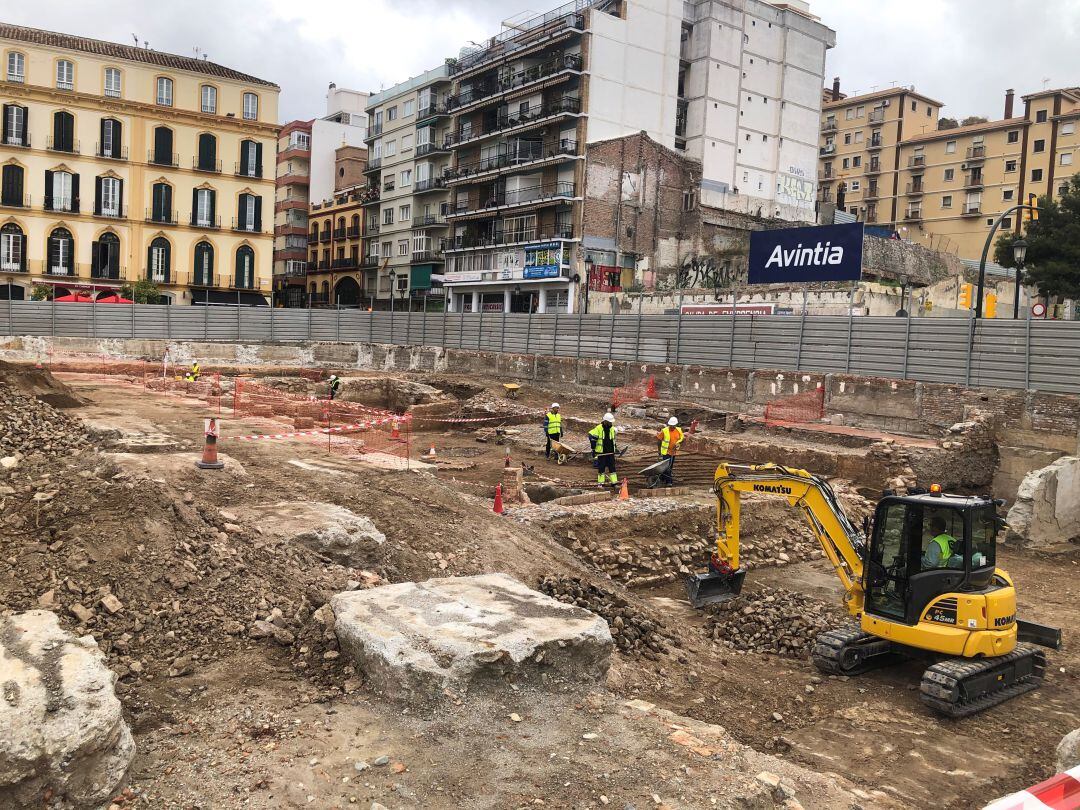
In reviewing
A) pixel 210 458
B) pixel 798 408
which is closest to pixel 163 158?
pixel 798 408

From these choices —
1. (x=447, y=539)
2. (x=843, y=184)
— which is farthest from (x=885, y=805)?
(x=843, y=184)

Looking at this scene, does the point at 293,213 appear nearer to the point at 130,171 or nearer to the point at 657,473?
the point at 130,171

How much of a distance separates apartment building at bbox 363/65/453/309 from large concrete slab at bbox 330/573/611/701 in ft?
156

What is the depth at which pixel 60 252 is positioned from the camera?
142 ft

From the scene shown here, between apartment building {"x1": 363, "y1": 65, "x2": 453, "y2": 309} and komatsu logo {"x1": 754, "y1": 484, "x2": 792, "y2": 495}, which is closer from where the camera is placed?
komatsu logo {"x1": 754, "y1": 484, "x2": 792, "y2": 495}

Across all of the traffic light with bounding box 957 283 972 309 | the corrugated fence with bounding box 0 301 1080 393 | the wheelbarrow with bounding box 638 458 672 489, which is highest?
the traffic light with bounding box 957 283 972 309

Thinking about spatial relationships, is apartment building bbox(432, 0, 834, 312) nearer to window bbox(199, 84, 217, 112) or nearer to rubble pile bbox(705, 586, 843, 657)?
window bbox(199, 84, 217, 112)

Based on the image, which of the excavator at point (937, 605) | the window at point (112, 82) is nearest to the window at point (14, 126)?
the window at point (112, 82)

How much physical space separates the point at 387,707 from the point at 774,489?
5.56m

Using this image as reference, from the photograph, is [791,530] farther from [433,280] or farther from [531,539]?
[433,280]

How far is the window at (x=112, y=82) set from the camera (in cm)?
4375

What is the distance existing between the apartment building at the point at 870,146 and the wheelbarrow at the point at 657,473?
2073 inches

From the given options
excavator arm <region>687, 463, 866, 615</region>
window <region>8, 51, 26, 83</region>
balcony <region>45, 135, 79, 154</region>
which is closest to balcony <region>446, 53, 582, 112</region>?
balcony <region>45, 135, 79, 154</region>

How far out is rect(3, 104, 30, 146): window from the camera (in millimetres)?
41719
